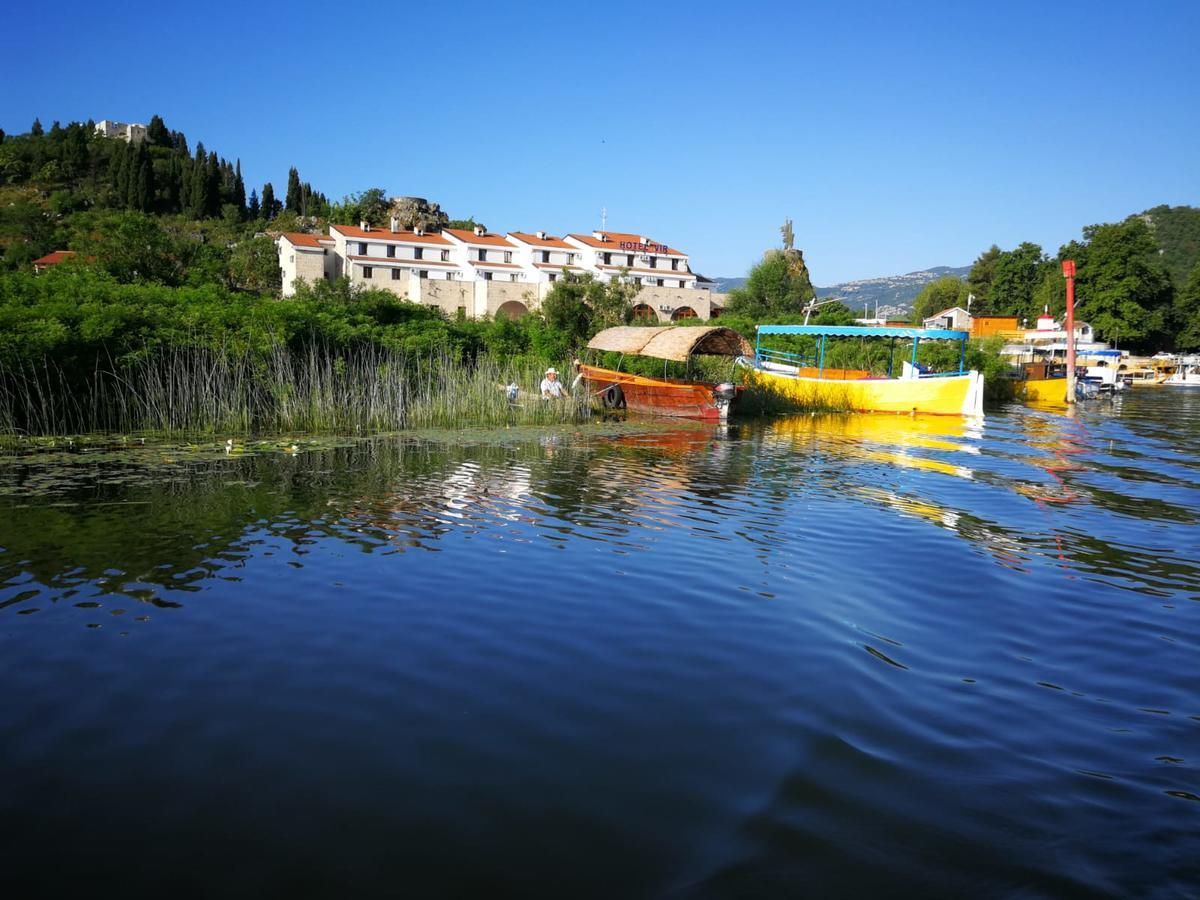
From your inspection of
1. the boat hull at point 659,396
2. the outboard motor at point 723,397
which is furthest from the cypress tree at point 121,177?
the outboard motor at point 723,397

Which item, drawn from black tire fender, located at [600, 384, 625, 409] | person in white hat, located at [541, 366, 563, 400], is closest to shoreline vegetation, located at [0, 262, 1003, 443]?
person in white hat, located at [541, 366, 563, 400]

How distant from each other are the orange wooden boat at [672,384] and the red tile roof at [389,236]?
4456 cm

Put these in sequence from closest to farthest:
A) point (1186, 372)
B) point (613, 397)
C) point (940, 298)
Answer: point (613, 397), point (1186, 372), point (940, 298)

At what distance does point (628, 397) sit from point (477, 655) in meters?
19.6

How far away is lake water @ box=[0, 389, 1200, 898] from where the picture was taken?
3340 mm

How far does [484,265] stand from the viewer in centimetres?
6788

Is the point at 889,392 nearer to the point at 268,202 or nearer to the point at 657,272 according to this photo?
the point at 657,272

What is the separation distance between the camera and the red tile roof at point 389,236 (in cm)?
6388

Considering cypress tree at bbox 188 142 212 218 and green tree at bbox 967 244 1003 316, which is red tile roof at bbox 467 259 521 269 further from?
green tree at bbox 967 244 1003 316

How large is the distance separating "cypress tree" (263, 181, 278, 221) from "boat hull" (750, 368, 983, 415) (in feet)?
265

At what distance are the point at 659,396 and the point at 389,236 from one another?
160 feet

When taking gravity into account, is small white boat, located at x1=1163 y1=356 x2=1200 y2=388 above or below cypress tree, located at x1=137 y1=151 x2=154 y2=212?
below

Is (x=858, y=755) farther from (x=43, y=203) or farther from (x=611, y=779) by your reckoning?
(x=43, y=203)

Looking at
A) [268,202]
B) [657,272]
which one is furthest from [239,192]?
[657,272]
